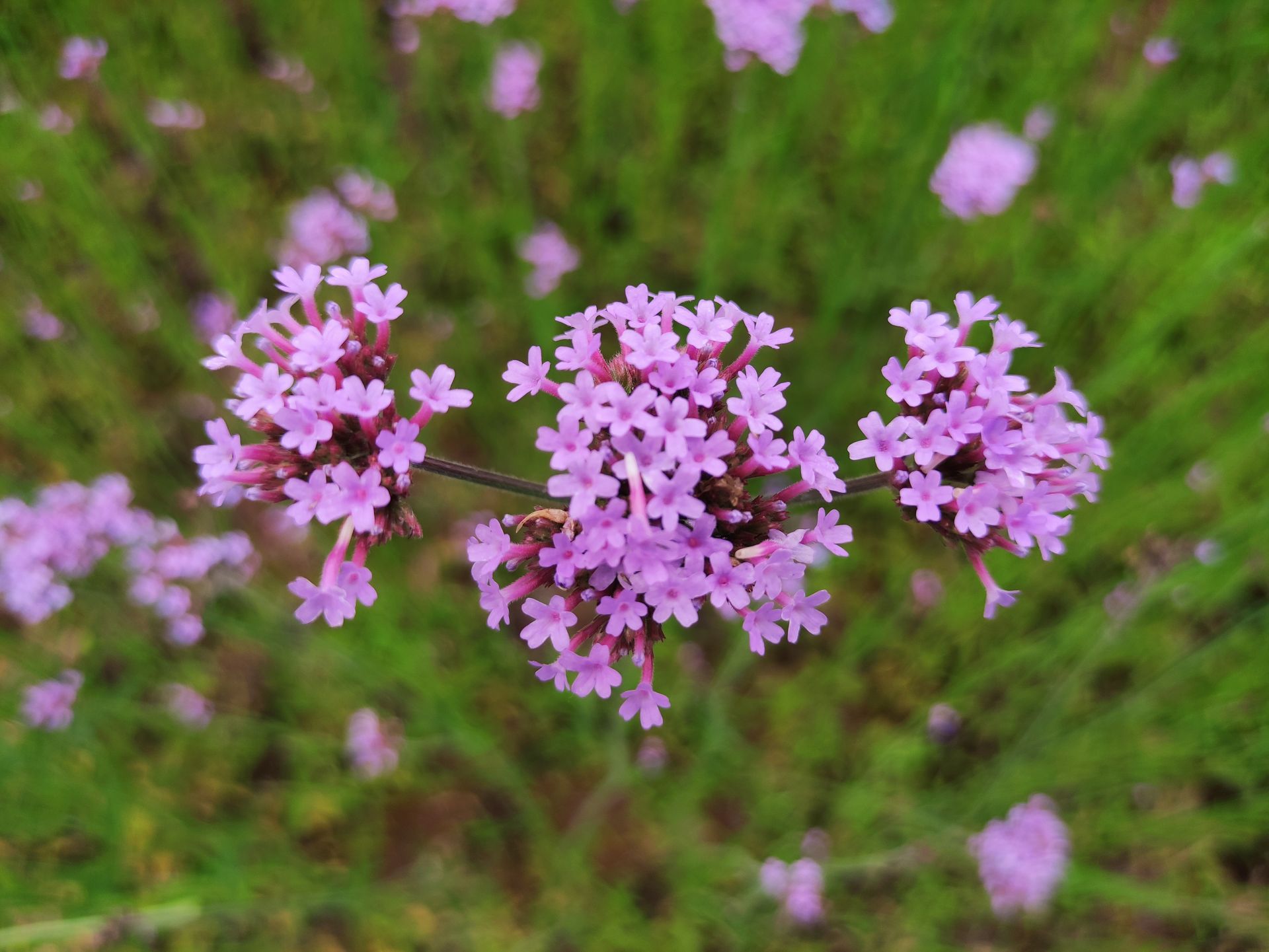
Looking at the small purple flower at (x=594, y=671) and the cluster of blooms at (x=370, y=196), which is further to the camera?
the cluster of blooms at (x=370, y=196)

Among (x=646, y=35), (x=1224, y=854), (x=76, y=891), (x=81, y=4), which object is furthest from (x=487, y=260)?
(x=1224, y=854)

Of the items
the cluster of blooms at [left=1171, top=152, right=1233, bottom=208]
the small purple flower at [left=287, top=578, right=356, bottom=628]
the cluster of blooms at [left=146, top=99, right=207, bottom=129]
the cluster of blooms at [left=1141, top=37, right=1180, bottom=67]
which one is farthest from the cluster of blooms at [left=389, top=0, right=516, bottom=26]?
the cluster of blooms at [left=1171, top=152, right=1233, bottom=208]

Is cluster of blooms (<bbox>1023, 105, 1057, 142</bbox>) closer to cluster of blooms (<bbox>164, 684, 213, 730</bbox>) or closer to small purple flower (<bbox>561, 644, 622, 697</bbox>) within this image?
small purple flower (<bbox>561, 644, 622, 697</bbox>)

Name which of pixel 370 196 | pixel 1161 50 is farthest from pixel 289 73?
pixel 1161 50

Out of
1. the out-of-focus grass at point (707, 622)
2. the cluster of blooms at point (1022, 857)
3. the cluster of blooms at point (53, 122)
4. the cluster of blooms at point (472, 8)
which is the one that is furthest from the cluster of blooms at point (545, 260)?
the cluster of blooms at point (1022, 857)

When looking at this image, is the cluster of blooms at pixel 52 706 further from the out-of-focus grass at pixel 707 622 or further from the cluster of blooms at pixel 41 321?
the cluster of blooms at pixel 41 321

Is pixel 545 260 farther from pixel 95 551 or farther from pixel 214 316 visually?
pixel 95 551
